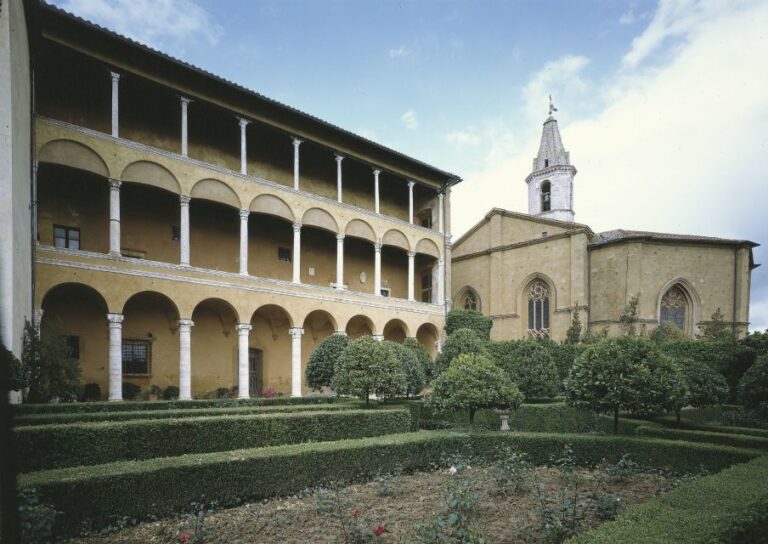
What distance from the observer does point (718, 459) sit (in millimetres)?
8070

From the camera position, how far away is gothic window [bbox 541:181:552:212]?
4101 cm

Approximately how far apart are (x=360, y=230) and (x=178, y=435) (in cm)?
1758

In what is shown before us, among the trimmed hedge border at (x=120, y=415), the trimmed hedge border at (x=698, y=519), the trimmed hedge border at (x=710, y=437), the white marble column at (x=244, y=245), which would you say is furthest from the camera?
the white marble column at (x=244, y=245)

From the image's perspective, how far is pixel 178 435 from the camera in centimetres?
823

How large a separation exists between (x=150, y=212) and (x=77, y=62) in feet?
20.2

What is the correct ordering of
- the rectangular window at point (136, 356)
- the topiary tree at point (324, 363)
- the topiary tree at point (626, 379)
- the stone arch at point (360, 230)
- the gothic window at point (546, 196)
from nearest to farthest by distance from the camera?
the topiary tree at point (626, 379), the topiary tree at point (324, 363), the rectangular window at point (136, 356), the stone arch at point (360, 230), the gothic window at point (546, 196)

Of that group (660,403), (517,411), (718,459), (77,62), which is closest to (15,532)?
(718,459)

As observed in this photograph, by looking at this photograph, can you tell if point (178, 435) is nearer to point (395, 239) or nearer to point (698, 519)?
point (698, 519)

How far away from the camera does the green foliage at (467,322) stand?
26156mm

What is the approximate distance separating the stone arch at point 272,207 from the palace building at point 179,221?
66 millimetres

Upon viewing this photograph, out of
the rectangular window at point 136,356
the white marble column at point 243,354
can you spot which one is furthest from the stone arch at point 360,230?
the rectangular window at point 136,356

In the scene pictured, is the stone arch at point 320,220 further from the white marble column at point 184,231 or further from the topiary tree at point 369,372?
the topiary tree at point 369,372

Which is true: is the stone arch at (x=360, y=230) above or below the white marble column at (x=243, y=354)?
above

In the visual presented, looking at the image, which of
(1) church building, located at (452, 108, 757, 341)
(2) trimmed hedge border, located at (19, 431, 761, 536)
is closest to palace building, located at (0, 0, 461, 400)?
(2) trimmed hedge border, located at (19, 431, 761, 536)
